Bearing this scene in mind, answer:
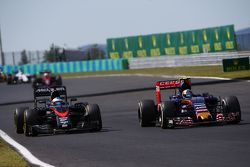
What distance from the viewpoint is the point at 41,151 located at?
14617 mm

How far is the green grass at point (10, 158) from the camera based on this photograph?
12368mm

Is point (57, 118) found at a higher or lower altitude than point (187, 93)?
lower

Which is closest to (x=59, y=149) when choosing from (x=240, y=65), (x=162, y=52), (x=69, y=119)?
(x=69, y=119)

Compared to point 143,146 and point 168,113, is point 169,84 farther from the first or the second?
point 143,146

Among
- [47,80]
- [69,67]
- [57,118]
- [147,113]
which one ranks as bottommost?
[69,67]

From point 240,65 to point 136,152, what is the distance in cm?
2972

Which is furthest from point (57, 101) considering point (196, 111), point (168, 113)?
point (196, 111)

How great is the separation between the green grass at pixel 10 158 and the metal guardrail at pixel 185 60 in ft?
121

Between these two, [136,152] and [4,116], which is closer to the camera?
[136,152]

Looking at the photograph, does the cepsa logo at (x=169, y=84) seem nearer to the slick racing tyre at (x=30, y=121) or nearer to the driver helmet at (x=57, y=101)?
the driver helmet at (x=57, y=101)

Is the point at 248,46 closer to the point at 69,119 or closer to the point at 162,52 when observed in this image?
the point at 162,52

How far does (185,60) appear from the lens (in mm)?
61562

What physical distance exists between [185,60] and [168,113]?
44175 millimetres

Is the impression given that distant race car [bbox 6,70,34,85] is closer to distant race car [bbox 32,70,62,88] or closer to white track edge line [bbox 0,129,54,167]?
distant race car [bbox 32,70,62,88]
